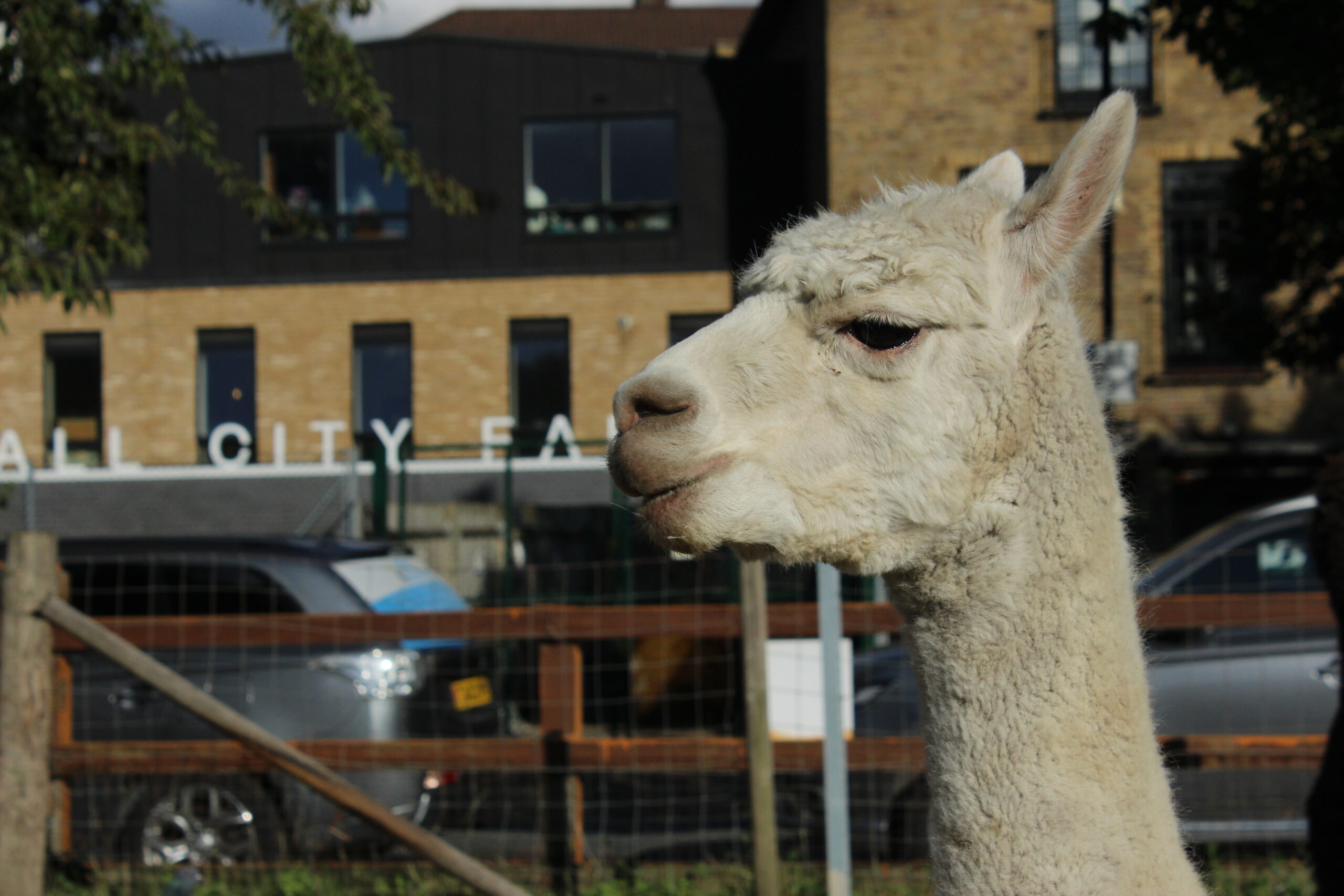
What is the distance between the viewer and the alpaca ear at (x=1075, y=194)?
1.79m

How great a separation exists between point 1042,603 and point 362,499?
12.7 metres

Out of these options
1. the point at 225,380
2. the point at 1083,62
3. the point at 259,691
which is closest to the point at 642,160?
the point at 1083,62

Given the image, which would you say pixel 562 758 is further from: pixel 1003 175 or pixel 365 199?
pixel 365 199

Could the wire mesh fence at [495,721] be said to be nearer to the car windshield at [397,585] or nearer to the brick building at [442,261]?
the car windshield at [397,585]

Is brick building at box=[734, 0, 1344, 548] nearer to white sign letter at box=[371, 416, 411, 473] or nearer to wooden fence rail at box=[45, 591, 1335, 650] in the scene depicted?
white sign letter at box=[371, 416, 411, 473]

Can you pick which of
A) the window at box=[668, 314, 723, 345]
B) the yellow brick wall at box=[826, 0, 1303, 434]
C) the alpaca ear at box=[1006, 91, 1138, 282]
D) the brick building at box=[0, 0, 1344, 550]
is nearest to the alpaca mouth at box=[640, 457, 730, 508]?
the alpaca ear at box=[1006, 91, 1138, 282]

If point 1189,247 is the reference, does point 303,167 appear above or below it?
above

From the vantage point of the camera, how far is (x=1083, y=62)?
52.3 ft

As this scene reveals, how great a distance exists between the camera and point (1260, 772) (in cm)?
512

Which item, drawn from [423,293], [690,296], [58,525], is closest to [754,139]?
[690,296]

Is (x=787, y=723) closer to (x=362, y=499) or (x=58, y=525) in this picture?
(x=362, y=499)

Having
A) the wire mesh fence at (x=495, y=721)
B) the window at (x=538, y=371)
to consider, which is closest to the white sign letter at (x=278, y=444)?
the window at (x=538, y=371)

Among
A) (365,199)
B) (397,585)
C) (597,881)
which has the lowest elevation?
(597,881)

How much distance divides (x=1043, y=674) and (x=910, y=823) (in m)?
3.58
